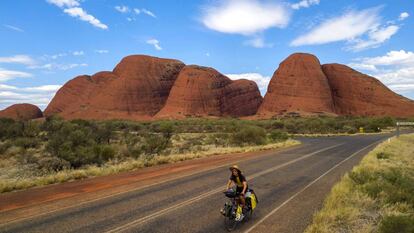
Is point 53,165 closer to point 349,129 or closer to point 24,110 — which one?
point 349,129

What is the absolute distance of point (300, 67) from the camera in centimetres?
11975

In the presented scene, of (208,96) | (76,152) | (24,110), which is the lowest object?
(76,152)

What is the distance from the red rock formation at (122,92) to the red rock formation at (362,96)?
5546 centimetres

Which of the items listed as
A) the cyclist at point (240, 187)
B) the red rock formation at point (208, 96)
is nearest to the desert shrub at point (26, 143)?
the cyclist at point (240, 187)

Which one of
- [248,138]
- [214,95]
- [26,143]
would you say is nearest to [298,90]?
[214,95]

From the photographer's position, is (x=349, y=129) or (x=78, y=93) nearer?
(x=349, y=129)

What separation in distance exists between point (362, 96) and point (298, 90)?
2033 centimetres

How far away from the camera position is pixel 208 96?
395ft

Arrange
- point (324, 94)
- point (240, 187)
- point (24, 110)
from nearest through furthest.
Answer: point (240, 187) < point (324, 94) < point (24, 110)

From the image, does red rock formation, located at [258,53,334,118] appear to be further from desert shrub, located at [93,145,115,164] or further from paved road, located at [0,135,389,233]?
paved road, located at [0,135,389,233]

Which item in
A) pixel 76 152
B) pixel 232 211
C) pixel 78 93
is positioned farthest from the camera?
pixel 78 93

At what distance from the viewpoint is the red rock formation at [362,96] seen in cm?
11038

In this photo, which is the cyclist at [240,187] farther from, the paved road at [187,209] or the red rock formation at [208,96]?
the red rock formation at [208,96]

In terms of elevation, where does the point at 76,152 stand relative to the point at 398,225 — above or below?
below
